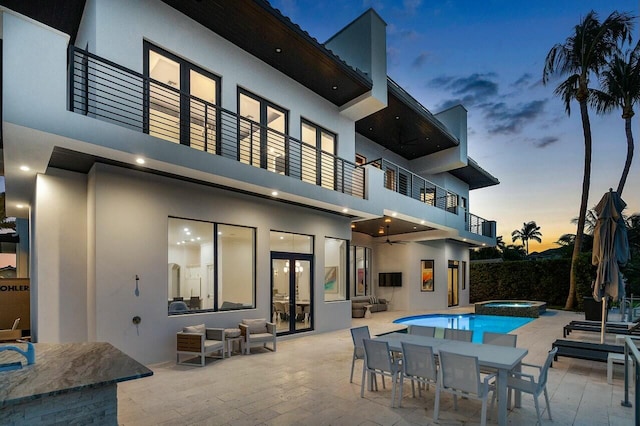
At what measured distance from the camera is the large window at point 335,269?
11.9 metres

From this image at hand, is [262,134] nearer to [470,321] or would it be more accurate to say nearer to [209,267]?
[209,267]

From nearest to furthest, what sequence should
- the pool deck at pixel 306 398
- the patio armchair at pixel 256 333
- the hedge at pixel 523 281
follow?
the pool deck at pixel 306 398, the patio armchair at pixel 256 333, the hedge at pixel 523 281

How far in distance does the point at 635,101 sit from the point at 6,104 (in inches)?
846

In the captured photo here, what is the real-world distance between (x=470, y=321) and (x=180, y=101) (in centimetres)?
1382

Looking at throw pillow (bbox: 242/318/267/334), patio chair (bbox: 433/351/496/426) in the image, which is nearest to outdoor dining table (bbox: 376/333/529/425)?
patio chair (bbox: 433/351/496/426)

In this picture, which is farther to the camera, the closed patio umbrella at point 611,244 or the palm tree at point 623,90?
the palm tree at point 623,90

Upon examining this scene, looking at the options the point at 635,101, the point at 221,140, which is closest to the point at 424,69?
the point at 635,101

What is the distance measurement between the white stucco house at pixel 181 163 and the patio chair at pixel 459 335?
4738 mm

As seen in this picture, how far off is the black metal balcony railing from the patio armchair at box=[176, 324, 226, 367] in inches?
151

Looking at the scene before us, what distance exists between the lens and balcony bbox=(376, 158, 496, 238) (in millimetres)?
15830

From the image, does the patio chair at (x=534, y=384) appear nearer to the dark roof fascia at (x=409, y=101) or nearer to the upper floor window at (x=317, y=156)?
the upper floor window at (x=317, y=156)

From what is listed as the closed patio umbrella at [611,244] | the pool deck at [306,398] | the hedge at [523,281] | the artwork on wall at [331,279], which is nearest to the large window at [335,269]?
the artwork on wall at [331,279]

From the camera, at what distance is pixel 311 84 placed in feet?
34.6

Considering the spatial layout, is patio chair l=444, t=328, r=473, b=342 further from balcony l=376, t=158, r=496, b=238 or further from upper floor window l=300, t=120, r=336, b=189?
balcony l=376, t=158, r=496, b=238
